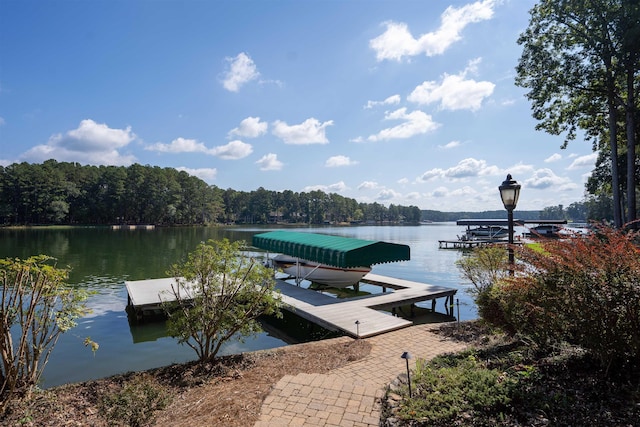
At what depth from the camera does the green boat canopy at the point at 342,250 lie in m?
13.7

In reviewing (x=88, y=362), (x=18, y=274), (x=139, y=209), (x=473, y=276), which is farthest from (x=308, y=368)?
(x=139, y=209)

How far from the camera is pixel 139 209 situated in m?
87.5

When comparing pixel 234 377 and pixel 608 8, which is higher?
pixel 608 8

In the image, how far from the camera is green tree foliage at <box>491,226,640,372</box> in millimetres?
4352

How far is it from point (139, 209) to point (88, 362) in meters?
87.6

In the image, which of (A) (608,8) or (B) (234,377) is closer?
(B) (234,377)

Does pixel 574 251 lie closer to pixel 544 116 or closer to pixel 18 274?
pixel 18 274

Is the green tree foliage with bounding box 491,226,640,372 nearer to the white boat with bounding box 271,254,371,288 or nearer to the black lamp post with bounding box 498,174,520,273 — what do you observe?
the black lamp post with bounding box 498,174,520,273

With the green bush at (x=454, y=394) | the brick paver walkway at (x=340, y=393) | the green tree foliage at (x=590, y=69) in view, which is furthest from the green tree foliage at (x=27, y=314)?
the green tree foliage at (x=590, y=69)

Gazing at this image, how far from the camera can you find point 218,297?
7.45m

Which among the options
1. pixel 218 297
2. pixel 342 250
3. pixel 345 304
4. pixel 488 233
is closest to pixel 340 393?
pixel 218 297

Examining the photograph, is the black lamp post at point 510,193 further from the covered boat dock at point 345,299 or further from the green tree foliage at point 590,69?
the green tree foliage at point 590,69

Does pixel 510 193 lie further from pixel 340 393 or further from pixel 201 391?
pixel 201 391

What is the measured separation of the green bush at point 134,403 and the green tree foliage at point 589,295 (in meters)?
5.93
